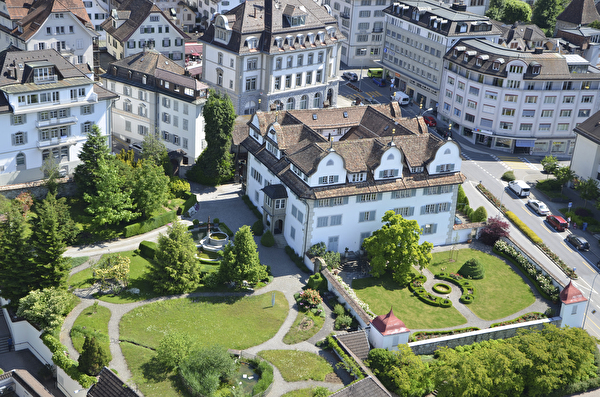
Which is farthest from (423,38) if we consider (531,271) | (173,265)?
(173,265)

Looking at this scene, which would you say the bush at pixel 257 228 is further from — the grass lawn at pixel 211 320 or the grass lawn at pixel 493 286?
the grass lawn at pixel 493 286

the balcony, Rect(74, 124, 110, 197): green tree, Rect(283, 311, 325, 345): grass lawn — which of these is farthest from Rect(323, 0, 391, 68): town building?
Rect(283, 311, 325, 345): grass lawn

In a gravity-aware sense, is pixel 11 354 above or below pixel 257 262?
below

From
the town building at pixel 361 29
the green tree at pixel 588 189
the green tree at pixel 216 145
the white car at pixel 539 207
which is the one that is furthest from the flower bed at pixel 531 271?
the town building at pixel 361 29

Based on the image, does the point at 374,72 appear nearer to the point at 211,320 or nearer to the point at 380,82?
the point at 380,82

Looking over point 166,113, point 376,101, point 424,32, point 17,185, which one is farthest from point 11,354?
point 424,32

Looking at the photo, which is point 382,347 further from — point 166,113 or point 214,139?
point 166,113

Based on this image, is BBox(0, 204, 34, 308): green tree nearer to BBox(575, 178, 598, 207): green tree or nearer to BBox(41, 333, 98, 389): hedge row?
BBox(41, 333, 98, 389): hedge row

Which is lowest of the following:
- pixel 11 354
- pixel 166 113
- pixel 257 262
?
pixel 11 354
